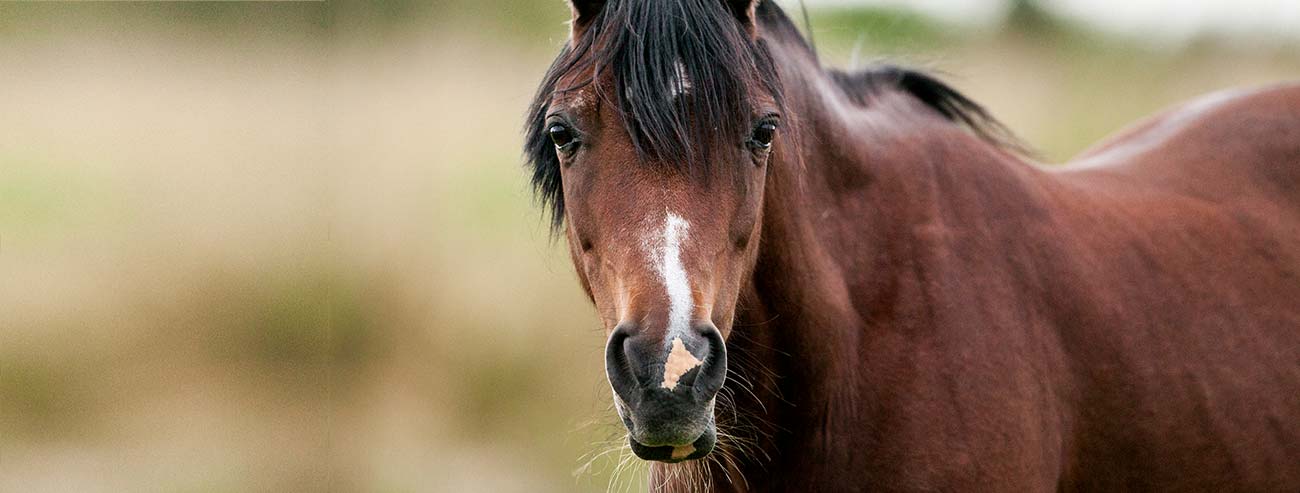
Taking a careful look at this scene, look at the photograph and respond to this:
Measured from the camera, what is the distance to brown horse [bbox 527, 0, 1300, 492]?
1.96 metres

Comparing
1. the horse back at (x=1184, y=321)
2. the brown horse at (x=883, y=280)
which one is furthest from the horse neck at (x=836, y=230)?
the horse back at (x=1184, y=321)

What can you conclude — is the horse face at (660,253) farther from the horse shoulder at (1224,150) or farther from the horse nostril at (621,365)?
the horse shoulder at (1224,150)

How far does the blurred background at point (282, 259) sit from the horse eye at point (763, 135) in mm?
2879

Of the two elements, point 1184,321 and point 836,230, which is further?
point 1184,321

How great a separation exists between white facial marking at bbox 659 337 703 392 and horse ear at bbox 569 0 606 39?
2.95 ft

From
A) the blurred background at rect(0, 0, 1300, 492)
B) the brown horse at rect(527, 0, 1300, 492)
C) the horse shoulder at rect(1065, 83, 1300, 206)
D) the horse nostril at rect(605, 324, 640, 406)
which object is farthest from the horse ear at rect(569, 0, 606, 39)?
the blurred background at rect(0, 0, 1300, 492)

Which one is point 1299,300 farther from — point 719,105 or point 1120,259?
point 719,105

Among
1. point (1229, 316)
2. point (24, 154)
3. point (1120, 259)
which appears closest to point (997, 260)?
point (1120, 259)

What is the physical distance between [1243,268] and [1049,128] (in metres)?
4.59

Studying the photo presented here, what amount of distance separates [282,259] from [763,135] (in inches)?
164

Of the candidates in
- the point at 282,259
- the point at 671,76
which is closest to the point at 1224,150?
the point at 671,76

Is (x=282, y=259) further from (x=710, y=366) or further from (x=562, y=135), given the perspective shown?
(x=710, y=366)

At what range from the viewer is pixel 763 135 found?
2139mm

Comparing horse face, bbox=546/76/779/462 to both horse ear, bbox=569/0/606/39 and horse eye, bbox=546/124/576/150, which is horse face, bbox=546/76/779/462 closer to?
horse eye, bbox=546/124/576/150
